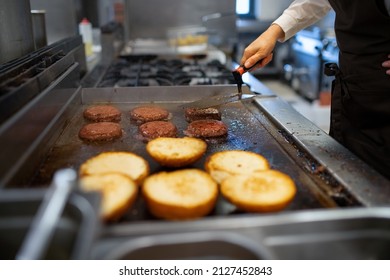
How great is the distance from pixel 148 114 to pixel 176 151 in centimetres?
54

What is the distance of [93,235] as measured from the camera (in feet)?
2.03

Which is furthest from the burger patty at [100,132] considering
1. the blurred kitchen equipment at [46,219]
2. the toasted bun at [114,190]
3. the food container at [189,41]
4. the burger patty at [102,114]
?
the food container at [189,41]

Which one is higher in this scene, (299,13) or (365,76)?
(299,13)

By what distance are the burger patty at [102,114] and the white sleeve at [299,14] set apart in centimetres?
98

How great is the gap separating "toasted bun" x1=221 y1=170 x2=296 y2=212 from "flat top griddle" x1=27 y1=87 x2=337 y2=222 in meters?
0.06

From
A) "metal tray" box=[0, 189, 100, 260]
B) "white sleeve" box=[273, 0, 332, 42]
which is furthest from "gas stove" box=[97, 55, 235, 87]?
"metal tray" box=[0, 189, 100, 260]

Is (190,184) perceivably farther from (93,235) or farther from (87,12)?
(87,12)

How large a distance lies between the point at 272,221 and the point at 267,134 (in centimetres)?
89

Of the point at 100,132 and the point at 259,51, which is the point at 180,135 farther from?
the point at 259,51

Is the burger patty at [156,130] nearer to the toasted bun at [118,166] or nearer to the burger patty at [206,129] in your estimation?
the burger patty at [206,129]

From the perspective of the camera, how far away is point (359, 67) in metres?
1.81

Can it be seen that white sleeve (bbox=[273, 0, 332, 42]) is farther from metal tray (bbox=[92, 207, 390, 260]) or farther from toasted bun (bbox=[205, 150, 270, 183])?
metal tray (bbox=[92, 207, 390, 260])

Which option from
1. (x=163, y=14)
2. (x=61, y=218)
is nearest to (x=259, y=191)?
(x=61, y=218)

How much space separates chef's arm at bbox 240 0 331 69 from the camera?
191cm
